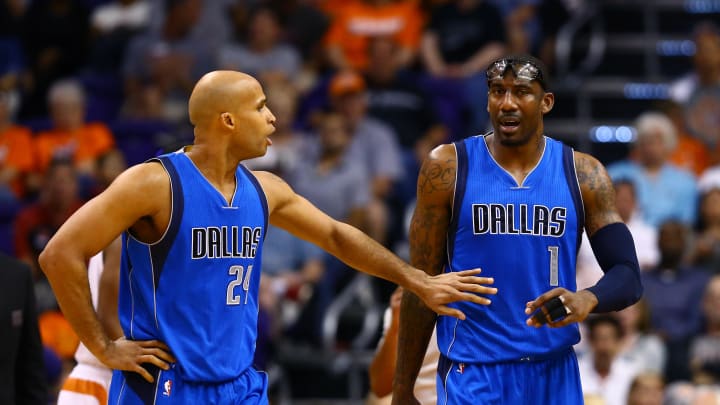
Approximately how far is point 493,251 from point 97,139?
733 centimetres

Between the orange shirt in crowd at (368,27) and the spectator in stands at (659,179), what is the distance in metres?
2.87

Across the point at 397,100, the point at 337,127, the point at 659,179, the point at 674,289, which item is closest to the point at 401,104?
the point at 397,100

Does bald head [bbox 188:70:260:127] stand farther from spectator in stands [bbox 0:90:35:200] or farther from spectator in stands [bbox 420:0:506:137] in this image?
spectator in stands [bbox 420:0:506:137]

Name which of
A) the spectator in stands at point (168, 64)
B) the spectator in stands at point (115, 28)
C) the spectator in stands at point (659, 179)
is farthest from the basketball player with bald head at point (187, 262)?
the spectator in stands at point (115, 28)

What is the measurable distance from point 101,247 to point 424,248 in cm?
149

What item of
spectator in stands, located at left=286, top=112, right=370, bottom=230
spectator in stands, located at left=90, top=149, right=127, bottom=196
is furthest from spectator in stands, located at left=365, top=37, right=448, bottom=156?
spectator in stands, located at left=90, top=149, right=127, bottom=196

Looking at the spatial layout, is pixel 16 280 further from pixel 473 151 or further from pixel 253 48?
pixel 253 48

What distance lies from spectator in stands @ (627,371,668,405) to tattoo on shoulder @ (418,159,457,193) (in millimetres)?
3925

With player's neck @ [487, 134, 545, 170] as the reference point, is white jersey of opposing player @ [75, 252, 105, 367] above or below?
below

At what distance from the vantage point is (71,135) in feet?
40.5

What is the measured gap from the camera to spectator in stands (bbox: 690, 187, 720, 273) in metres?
10.6

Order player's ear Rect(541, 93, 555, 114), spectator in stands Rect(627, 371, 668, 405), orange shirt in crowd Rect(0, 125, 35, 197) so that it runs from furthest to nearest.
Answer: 1. orange shirt in crowd Rect(0, 125, 35, 197)
2. spectator in stands Rect(627, 371, 668, 405)
3. player's ear Rect(541, 93, 555, 114)

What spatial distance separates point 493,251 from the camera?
18.6 feet

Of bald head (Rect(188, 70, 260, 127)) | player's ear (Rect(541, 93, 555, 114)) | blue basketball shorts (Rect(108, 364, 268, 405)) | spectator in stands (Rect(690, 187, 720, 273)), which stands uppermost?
spectator in stands (Rect(690, 187, 720, 273))
